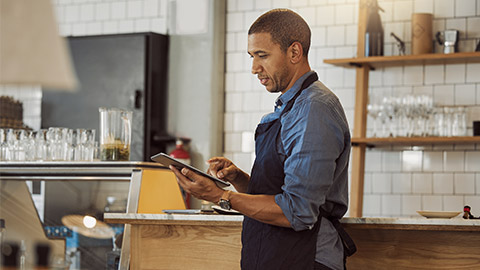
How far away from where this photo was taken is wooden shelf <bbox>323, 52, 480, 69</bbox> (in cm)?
515

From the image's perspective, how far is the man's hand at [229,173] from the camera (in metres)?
2.81

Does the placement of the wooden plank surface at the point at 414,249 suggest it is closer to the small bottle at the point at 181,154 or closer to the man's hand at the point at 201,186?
the man's hand at the point at 201,186

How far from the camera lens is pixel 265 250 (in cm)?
249

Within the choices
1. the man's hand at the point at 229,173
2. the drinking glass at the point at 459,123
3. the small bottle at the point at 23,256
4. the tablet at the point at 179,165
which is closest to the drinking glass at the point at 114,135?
the small bottle at the point at 23,256

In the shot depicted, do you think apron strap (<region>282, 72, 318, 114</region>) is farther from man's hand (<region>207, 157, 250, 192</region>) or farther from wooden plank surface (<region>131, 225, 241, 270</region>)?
wooden plank surface (<region>131, 225, 241, 270</region>)

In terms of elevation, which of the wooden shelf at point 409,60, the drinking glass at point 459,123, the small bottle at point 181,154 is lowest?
the small bottle at point 181,154

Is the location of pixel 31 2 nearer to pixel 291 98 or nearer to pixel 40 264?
pixel 40 264

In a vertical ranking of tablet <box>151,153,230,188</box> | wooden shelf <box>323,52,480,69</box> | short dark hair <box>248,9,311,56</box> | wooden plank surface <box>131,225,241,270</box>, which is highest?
wooden shelf <box>323,52,480,69</box>

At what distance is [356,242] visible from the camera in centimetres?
299

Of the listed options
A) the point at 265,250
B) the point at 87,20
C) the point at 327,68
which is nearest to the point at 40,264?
the point at 265,250

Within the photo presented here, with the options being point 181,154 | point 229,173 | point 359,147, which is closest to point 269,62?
point 229,173

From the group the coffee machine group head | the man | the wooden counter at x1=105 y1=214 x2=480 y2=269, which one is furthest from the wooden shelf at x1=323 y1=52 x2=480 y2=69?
the man

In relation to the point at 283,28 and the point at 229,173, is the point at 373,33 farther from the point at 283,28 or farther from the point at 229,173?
the point at 283,28

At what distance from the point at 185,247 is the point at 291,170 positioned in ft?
3.61
